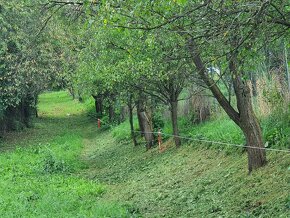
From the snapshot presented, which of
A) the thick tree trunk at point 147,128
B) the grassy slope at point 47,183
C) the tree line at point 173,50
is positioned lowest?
the grassy slope at point 47,183

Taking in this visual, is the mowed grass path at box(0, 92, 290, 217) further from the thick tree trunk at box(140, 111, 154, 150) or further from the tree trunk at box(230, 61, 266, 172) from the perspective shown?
the thick tree trunk at box(140, 111, 154, 150)

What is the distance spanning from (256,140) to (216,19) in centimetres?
418

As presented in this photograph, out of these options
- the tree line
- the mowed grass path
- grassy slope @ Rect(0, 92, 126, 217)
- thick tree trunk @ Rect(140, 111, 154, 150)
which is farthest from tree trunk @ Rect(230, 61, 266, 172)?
thick tree trunk @ Rect(140, 111, 154, 150)

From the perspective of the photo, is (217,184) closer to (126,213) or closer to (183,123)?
(126,213)

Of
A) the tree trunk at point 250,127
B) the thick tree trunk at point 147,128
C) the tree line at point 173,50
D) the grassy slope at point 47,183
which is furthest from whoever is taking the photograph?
the thick tree trunk at point 147,128

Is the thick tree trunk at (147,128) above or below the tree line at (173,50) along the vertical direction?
below

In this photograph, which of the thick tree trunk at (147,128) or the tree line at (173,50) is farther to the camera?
the thick tree trunk at (147,128)

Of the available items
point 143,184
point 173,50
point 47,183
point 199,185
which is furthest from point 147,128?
point 173,50

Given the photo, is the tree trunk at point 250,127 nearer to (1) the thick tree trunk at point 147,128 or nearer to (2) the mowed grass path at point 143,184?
(2) the mowed grass path at point 143,184

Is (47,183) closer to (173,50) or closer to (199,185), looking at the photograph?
(199,185)

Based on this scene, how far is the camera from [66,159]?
17.7 metres

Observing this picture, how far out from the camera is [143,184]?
11.9 m

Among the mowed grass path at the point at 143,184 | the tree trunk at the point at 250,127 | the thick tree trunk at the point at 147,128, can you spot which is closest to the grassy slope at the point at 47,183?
the mowed grass path at the point at 143,184

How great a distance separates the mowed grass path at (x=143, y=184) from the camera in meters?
8.15
